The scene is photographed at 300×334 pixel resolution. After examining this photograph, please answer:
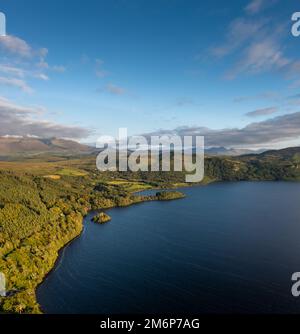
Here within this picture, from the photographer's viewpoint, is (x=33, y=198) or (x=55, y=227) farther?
(x=33, y=198)

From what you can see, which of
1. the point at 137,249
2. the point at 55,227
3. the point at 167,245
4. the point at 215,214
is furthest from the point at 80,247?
the point at 215,214

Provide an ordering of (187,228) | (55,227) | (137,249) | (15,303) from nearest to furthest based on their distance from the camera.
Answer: (15,303), (137,249), (55,227), (187,228)

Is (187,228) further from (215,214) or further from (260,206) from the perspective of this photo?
(260,206)

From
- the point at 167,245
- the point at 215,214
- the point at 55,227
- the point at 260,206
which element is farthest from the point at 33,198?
the point at 260,206
